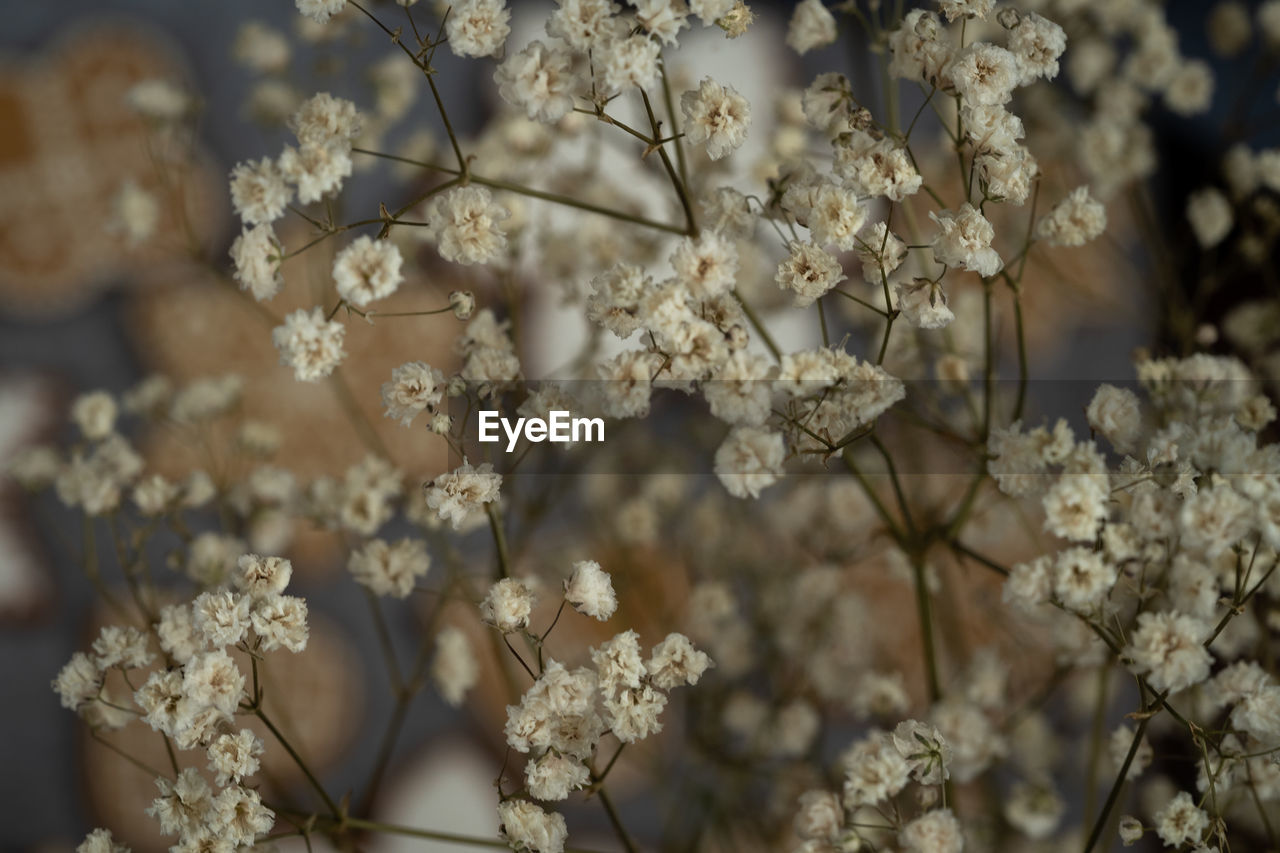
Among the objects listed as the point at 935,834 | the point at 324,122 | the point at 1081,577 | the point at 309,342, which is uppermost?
the point at 324,122

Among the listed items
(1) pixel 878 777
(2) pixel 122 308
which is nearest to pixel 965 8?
(1) pixel 878 777

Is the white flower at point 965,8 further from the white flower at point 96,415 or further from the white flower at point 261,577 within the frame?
the white flower at point 96,415

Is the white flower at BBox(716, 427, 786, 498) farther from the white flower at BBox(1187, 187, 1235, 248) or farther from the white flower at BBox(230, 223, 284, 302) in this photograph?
the white flower at BBox(1187, 187, 1235, 248)

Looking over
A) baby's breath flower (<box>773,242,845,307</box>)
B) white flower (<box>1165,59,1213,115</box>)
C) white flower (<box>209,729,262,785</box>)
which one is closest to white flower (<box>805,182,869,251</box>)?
baby's breath flower (<box>773,242,845,307</box>)

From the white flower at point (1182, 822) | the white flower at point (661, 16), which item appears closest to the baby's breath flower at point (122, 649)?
the white flower at point (661, 16)

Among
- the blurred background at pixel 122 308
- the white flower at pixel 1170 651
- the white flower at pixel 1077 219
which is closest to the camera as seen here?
the white flower at pixel 1170 651

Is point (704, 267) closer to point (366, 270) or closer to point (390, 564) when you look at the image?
point (366, 270)
